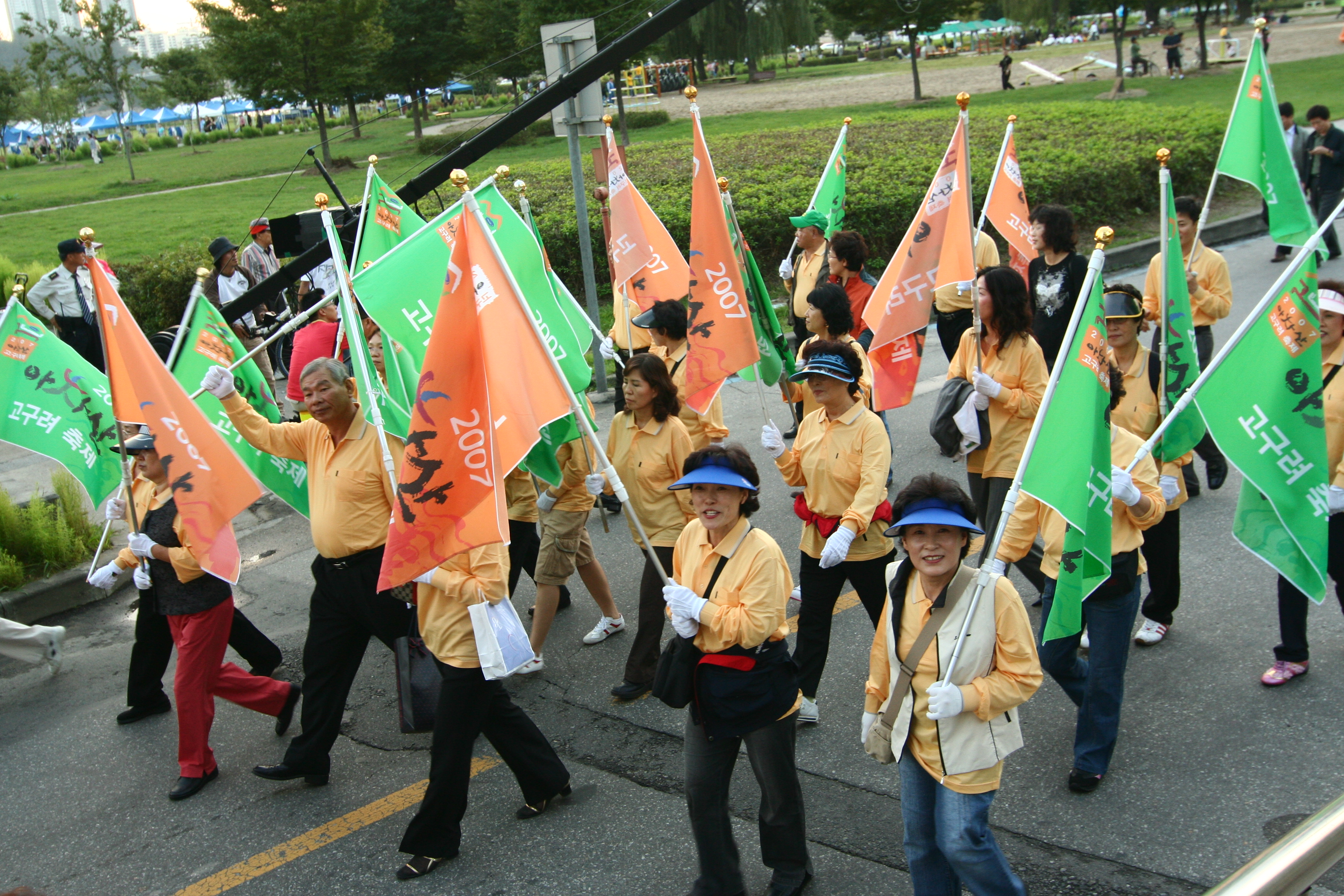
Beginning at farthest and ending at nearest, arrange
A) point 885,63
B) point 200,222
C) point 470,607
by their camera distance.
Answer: point 885,63
point 200,222
point 470,607

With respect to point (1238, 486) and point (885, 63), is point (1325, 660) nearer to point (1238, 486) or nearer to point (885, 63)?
point (1238, 486)

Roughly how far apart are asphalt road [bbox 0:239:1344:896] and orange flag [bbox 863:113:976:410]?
4.50 ft

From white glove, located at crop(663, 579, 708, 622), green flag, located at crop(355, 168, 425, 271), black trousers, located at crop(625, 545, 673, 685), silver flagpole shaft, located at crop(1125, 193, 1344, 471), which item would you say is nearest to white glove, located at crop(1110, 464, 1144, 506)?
silver flagpole shaft, located at crop(1125, 193, 1344, 471)

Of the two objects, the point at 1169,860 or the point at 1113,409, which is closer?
the point at 1169,860

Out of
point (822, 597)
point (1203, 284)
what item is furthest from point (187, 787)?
point (1203, 284)

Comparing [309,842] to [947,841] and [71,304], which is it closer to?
[947,841]

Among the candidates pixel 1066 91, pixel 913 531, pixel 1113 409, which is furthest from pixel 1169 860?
pixel 1066 91

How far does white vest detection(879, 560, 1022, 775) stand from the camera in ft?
10.9

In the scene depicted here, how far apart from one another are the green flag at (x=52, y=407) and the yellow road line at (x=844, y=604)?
3855 millimetres

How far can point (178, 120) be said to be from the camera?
7162 cm

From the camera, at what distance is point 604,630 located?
245 inches

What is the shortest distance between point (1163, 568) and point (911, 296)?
1939mm

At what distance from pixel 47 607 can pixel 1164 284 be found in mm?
7192

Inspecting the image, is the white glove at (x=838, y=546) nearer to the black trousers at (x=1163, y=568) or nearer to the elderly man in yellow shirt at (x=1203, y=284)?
the black trousers at (x=1163, y=568)
